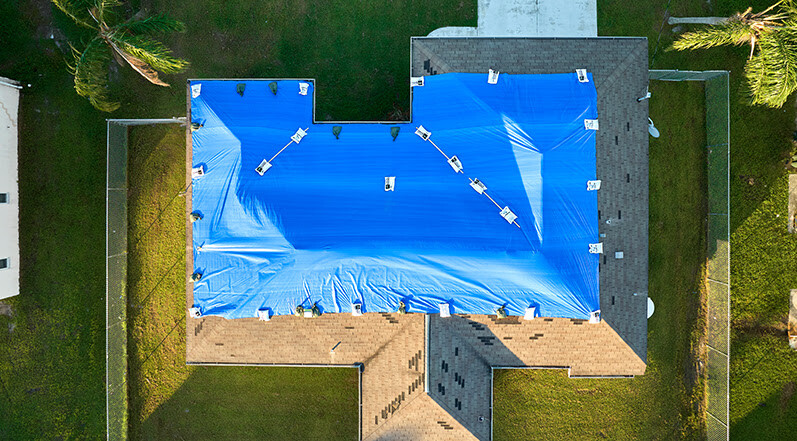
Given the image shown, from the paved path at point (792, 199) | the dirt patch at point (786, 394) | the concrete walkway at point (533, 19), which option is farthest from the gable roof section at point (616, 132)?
the dirt patch at point (786, 394)

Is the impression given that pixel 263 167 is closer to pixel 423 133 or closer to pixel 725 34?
pixel 423 133

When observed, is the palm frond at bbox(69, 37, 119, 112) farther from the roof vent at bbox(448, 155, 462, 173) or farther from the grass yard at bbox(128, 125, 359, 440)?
the roof vent at bbox(448, 155, 462, 173)

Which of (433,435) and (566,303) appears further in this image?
(433,435)

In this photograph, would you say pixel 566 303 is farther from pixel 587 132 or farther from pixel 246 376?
pixel 246 376

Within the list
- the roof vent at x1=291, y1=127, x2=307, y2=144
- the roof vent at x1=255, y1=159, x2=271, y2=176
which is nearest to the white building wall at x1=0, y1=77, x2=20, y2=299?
the roof vent at x1=255, y1=159, x2=271, y2=176

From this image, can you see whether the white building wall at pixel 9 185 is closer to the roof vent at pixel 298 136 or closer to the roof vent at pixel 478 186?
the roof vent at pixel 298 136

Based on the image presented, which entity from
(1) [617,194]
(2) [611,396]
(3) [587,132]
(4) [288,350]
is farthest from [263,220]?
(2) [611,396]
